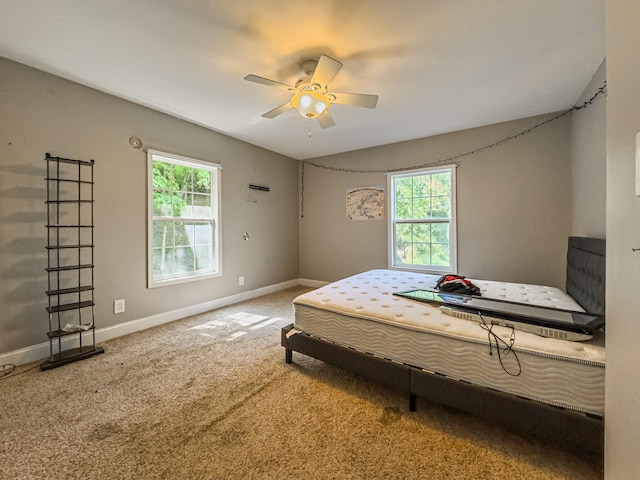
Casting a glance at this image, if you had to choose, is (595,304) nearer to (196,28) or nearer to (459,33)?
(459,33)

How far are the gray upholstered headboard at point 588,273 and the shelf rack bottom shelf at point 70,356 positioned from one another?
3.95 m

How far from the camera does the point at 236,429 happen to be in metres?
1.56

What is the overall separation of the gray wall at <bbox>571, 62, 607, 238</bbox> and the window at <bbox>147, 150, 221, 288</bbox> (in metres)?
4.16

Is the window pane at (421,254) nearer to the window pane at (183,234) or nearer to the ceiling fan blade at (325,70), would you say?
the ceiling fan blade at (325,70)

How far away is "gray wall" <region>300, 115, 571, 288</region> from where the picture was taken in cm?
320

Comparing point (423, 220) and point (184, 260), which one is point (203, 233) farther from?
point (423, 220)

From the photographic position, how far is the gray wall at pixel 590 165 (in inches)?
86.7

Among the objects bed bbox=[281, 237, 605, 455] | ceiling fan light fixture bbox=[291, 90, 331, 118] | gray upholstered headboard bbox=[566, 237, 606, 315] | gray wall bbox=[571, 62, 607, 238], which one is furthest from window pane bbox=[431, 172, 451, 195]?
ceiling fan light fixture bbox=[291, 90, 331, 118]

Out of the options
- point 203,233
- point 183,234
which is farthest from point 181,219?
point 203,233

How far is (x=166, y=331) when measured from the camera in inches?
119

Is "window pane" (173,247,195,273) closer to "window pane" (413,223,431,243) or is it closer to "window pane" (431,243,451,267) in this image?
"window pane" (413,223,431,243)

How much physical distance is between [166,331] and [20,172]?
196cm

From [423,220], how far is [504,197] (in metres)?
1.06

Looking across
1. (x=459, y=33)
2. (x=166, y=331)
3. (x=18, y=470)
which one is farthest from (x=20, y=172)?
(x=459, y=33)
